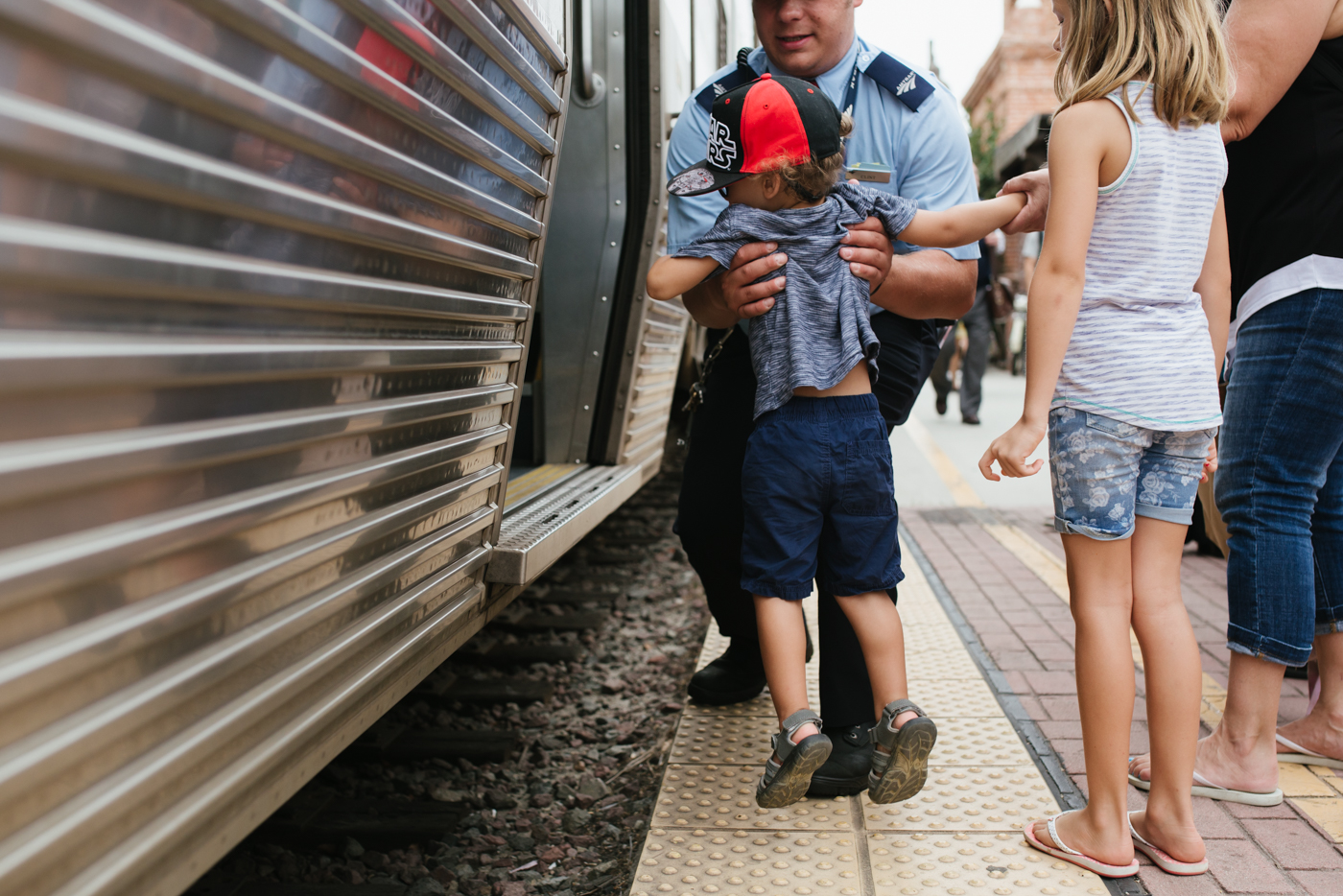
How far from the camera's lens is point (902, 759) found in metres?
1.97

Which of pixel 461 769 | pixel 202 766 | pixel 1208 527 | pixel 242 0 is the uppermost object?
pixel 242 0

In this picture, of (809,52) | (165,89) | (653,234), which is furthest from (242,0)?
(653,234)

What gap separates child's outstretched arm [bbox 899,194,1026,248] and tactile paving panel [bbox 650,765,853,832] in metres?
1.23

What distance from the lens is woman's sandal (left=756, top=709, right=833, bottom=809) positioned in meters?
1.96

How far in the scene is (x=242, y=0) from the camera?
43.4 inches

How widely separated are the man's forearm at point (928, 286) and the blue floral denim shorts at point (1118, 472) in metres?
0.47

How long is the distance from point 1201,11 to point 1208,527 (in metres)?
1.46

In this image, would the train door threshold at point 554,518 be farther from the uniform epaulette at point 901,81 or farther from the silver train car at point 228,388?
the uniform epaulette at point 901,81

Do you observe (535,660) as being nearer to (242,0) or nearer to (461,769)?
(461,769)

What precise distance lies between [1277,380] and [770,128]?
3.98 feet

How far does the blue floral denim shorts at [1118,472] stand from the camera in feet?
6.38

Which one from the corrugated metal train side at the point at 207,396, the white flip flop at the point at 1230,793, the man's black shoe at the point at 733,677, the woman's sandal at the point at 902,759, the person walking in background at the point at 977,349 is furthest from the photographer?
the person walking in background at the point at 977,349

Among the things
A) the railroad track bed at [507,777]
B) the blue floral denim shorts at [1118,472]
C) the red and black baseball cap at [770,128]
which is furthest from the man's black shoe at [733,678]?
the red and black baseball cap at [770,128]

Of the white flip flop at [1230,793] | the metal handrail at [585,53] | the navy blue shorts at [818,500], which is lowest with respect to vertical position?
the white flip flop at [1230,793]
